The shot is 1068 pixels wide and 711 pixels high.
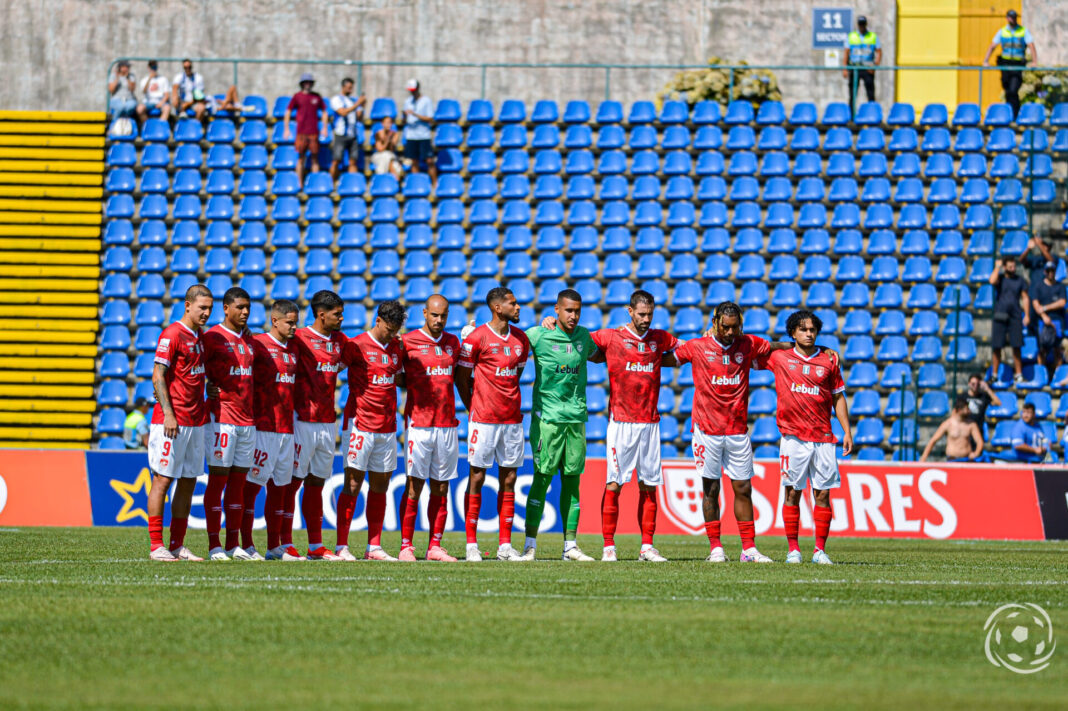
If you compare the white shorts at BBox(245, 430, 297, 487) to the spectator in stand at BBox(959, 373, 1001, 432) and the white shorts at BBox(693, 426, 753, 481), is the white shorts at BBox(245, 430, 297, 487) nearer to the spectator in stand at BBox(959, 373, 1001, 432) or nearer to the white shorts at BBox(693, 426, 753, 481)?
the white shorts at BBox(693, 426, 753, 481)

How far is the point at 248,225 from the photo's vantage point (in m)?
26.2

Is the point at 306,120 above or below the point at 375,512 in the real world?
above

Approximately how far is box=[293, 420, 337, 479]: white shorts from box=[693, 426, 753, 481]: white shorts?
340cm

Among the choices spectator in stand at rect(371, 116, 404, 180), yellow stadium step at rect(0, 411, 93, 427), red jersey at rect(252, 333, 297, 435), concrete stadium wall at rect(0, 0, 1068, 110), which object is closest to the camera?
red jersey at rect(252, 333, 297, 435)

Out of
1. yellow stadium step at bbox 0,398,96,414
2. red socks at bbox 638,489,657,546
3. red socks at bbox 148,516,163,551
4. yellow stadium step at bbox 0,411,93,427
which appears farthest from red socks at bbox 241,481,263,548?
yellow stadium step at bbox 0,398,96,414

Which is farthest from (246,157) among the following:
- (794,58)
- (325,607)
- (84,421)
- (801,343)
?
(325,607)

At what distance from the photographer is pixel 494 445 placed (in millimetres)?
12945

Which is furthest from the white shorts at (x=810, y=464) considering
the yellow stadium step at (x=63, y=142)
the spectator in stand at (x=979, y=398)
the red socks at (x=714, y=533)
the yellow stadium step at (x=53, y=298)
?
the yellow stadium step at (x=63, y=142)

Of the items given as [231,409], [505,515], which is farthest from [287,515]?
[505,515]

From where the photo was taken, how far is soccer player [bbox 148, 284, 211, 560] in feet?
39.9

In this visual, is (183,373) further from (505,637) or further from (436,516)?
(505,637)

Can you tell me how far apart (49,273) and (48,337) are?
1261mm

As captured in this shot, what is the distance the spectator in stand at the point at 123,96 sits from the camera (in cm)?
2689

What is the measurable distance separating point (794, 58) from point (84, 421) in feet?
52.2
